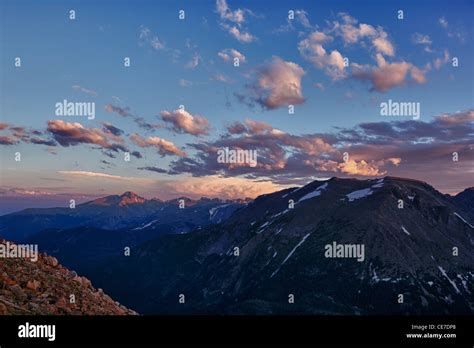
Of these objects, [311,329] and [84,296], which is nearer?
[311,329]

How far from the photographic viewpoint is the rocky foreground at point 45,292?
3438 cm

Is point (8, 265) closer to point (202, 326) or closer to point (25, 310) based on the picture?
point (25, 310)

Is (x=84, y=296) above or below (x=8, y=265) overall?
below

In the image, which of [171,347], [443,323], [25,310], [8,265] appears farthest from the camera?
[8,265]

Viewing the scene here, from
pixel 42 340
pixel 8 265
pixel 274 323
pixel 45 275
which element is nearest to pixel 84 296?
pixel 45 275

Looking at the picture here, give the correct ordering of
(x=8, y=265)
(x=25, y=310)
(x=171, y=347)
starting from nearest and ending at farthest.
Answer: (x=171, y=347)
(x=25, y=310)
(x=8, y=265)

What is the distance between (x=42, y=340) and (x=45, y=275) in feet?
60.4

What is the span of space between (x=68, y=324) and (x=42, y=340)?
1.93 m

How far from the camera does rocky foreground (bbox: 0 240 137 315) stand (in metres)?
34.4

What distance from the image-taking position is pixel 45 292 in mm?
38125

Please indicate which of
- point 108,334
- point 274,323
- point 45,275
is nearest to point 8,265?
point 45,275

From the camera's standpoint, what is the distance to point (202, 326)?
981 inches

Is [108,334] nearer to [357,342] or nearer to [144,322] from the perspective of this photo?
[144,322]

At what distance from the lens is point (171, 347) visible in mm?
24547
